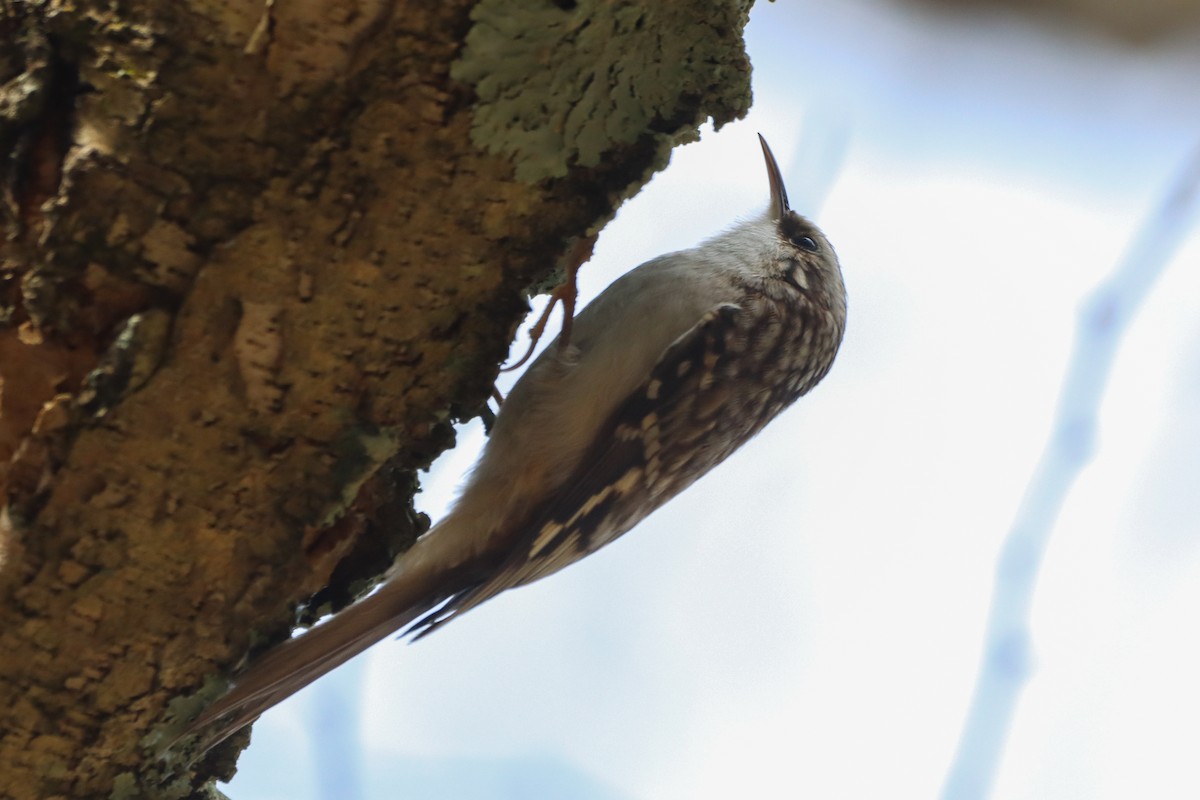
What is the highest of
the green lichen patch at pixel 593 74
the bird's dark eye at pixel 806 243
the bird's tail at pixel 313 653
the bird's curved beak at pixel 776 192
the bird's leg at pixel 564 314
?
the bird's curved beak at pixel 776 192

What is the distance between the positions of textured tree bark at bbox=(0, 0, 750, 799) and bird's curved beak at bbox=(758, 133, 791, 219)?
3.70 feet

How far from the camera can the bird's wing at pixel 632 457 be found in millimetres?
1783

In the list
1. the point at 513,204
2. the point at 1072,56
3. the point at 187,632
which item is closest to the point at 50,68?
the point at 513,204

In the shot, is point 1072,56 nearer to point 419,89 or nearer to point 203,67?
point 419,89

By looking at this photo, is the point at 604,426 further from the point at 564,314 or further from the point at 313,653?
the point at 313,653

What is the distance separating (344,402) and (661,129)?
468 mm

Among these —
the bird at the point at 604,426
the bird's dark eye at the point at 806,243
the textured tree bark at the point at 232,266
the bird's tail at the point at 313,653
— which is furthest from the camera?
the bird's dark eye at the point at 806,243

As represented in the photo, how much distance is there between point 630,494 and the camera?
1.90 metres

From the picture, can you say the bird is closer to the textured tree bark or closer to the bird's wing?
the bird's wing

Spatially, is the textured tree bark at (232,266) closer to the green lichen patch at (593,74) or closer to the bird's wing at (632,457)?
the green lichen patch at (593,74)

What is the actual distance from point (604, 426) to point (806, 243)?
0.71m

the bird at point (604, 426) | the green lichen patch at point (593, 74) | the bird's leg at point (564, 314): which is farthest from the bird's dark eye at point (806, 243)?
the green lichen patch at point (593, 74)

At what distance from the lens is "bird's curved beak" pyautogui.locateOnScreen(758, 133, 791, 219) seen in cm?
233

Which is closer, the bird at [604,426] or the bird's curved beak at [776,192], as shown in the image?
Answer: the bird at [604,426]
